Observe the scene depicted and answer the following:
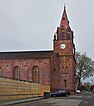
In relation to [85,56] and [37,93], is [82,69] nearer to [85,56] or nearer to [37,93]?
[85,56]

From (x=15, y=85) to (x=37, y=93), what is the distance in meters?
17.6

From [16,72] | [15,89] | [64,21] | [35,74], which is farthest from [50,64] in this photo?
[15,89]

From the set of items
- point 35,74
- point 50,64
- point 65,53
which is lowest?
point 35,74

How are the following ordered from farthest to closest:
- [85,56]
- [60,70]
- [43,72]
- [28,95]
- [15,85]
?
[85,56], [60,70], [43,72], [28,95], [15,85]

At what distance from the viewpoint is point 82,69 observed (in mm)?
103812

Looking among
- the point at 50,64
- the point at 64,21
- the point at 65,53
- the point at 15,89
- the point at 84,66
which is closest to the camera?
the point at 15,89

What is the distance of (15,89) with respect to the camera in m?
38.1

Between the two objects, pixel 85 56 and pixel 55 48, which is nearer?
pixel 55 48

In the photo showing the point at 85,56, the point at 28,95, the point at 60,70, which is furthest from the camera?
the point at 85,56

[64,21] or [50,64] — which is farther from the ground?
[64,21]

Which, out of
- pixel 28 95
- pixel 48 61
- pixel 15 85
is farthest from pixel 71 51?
pixel 15 85

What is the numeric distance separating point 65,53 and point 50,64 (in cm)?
857

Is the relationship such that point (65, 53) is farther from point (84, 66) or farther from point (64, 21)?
point (84, 66)

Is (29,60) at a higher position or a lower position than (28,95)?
higher
